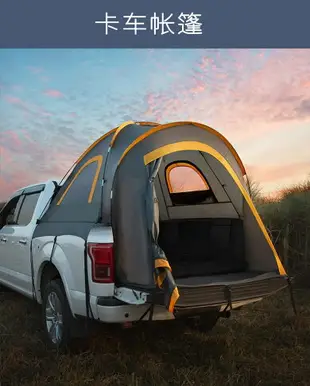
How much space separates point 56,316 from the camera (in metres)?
4.61

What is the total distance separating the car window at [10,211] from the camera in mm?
6479

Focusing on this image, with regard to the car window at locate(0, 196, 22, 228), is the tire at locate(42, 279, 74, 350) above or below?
below

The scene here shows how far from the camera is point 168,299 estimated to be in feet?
12.1

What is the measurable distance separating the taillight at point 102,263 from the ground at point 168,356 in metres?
0.85

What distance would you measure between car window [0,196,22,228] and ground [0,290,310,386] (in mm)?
1473

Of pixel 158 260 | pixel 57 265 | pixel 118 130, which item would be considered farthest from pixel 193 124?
pixel 57 265

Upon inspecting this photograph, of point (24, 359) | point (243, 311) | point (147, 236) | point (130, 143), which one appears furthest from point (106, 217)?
point (243, 311)

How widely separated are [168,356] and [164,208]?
2180 millimetres

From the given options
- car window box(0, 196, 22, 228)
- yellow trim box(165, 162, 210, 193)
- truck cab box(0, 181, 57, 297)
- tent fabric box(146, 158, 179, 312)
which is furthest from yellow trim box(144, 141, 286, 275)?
car window box(0, 196, 22, 228)

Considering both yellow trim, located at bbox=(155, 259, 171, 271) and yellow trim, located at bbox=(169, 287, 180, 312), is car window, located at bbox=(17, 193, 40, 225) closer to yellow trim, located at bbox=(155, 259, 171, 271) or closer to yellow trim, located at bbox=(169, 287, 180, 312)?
yellow trim, located at bbox=(155, 259, 171, 271)

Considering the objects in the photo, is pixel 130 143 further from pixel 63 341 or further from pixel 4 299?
pixel 4 299

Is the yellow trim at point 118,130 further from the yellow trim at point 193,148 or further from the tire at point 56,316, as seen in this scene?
the tire at point 56,316

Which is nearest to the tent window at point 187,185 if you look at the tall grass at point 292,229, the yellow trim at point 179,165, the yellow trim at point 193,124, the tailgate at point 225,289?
the yellow trim at point 179,165

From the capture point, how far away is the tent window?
5984 millimetres
